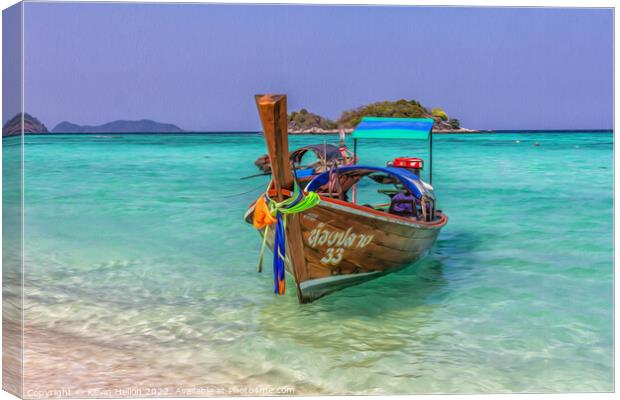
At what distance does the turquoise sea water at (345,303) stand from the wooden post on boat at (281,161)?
63cm

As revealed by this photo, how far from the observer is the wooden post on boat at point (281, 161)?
21.4 feet

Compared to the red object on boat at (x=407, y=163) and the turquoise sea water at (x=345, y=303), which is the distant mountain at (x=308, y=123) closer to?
the turquoise sea water at (x=345, y=303)

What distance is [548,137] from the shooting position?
148 ft

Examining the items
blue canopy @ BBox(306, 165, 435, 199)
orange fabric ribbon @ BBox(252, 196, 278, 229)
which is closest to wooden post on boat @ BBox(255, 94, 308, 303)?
orange fabric ribbon @ BBox(252, 196, 278, 229)

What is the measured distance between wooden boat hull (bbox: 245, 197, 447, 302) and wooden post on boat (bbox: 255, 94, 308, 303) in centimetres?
4

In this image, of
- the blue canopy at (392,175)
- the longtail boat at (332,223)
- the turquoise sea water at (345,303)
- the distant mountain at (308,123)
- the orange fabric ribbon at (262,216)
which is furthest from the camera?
the distant mountain at (308,123)

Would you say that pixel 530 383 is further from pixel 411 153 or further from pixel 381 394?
pixel 411 153

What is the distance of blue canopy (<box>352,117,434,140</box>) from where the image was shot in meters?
10.6

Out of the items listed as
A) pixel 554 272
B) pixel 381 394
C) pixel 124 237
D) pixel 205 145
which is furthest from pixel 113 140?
A: pixel 381 394

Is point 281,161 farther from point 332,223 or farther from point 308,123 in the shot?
point 308,123

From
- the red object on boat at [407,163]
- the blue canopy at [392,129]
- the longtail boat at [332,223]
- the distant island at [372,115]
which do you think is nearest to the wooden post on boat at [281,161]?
the longtail boat at [332,223]

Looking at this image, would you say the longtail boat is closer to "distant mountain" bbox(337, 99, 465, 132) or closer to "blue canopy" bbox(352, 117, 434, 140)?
"blue canopy" bbox(352, 117, 434, 140)

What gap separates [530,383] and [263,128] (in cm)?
328

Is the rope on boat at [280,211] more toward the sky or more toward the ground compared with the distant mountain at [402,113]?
more toward the ground
